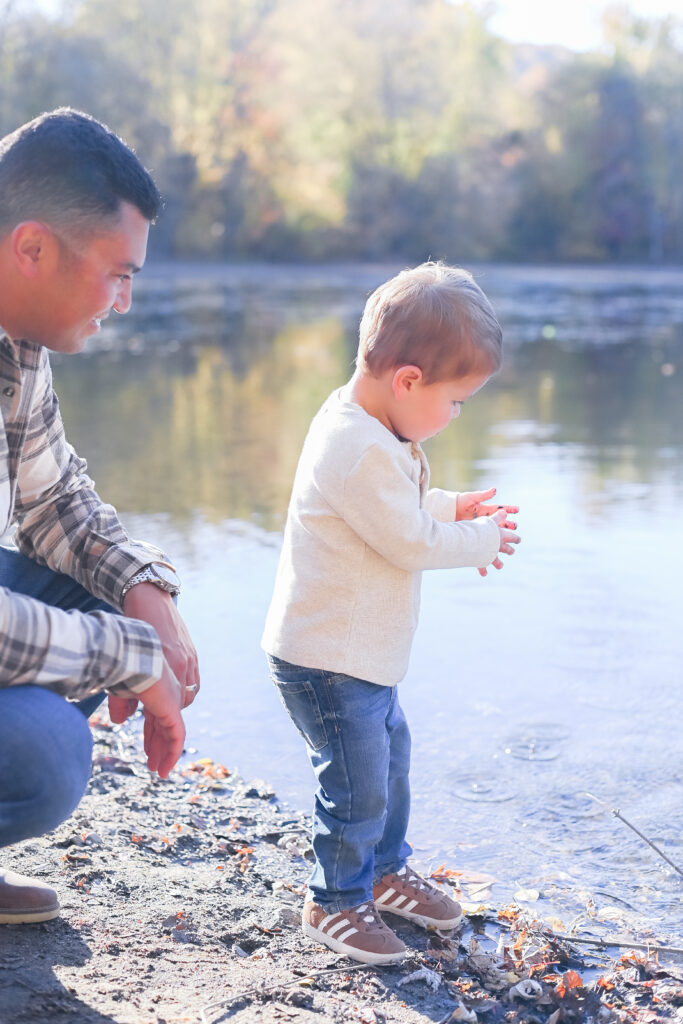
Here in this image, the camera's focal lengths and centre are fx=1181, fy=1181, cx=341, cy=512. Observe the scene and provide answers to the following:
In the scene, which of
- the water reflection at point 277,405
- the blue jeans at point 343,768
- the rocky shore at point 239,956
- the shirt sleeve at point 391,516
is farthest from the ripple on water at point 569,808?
the water reflection at point 277,405

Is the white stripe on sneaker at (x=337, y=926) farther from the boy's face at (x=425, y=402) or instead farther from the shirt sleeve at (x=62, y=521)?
the boy's face at (x=425, y=402)

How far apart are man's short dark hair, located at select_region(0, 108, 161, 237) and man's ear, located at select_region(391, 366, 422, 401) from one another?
2.01 feet

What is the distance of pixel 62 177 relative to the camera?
82.7 inches

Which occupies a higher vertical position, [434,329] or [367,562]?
[434,329]

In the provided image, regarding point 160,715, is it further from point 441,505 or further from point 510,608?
point 510,608

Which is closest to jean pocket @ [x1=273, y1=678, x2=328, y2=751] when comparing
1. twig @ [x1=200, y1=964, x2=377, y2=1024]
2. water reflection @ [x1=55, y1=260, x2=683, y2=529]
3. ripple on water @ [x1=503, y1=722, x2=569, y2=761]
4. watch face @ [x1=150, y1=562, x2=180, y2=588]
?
watch face @ [x1=150, y1=562, x2=180, y2=588]

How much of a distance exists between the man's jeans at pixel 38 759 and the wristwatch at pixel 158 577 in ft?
1.15

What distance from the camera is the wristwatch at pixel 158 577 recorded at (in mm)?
2270

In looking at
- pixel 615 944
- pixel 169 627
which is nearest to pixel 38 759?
pixel 169 627

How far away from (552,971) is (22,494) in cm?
139

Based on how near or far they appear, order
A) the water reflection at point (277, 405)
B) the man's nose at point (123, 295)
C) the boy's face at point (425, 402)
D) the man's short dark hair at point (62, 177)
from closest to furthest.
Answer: the man's short dark hair at point (62, 177), the man's nose at point (123, 295), the boy's face at point (425, 402), the water reflection at point (277, 405)

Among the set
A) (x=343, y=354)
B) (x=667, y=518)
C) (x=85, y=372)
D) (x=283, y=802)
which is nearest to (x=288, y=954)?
(x=283, y=802)

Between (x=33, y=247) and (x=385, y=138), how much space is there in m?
46.0

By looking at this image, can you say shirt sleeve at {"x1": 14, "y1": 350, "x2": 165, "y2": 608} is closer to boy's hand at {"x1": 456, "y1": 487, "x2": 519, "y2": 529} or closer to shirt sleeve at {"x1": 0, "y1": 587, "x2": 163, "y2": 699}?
shirt sleeve at {"x1": 0, "y1": 587, "x2": 163, "y2": 699}
